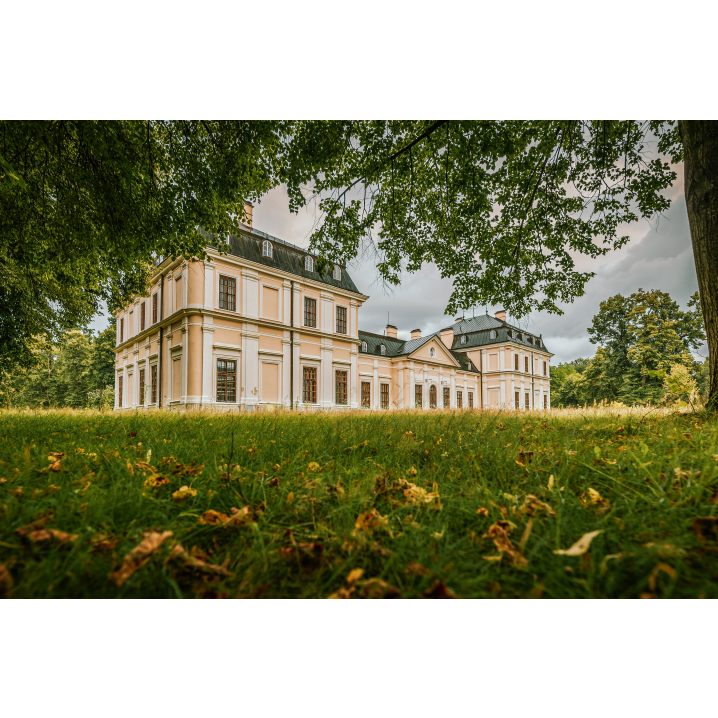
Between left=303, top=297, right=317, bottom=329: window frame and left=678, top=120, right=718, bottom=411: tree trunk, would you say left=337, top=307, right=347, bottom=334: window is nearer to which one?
left=303, top=297, right=317, bottom=329: window frame

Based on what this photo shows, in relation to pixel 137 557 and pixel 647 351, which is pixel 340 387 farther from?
pixel 137 557

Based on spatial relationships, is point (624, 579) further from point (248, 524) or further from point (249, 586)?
point (248, 524)

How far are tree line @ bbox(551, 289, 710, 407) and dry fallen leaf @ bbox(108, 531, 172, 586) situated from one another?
644 centimetres

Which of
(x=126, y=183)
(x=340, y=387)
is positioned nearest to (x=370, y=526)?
(x=126, y=183)

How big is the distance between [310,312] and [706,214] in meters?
20.1

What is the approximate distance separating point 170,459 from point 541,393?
44.1 metres

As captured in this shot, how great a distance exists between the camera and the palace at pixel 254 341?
18281mm

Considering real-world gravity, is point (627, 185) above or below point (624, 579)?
above

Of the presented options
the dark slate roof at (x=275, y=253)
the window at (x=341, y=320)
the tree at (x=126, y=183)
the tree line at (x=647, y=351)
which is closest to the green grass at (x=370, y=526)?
the tree at (x=126, y=183)

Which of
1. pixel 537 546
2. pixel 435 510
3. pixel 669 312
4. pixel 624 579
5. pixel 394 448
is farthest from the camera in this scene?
pixel 669 312

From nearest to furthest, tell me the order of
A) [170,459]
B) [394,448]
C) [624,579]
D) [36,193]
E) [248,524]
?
[624,579] < [248,524] < [170,459] < [394,448] < [36,193]

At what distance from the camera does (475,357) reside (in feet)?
127

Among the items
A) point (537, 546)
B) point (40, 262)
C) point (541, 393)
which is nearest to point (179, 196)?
point (40, 262)

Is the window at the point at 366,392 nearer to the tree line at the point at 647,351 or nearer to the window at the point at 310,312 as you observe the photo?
the window at the point at 310,312
